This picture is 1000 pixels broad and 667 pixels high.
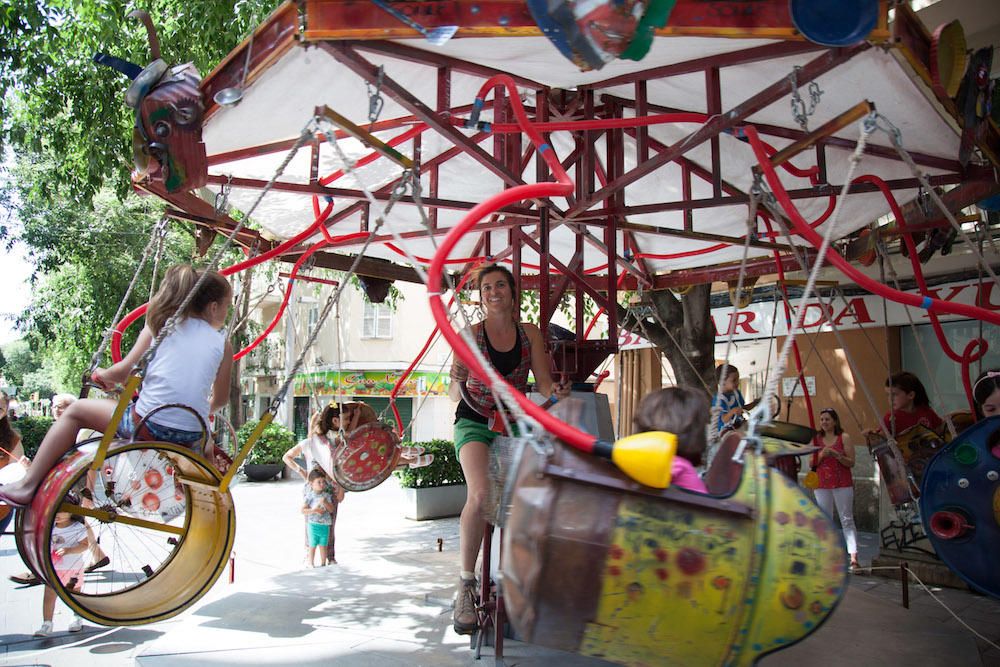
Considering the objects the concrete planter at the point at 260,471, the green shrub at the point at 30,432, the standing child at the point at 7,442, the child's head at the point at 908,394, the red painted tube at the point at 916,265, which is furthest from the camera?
the concrete planter at the point at 260,471

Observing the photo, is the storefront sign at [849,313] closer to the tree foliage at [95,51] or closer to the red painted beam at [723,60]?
the red painted beam at [723,60]

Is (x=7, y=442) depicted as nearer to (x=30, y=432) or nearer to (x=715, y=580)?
(x=715, y=580)

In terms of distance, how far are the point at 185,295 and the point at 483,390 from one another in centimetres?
132

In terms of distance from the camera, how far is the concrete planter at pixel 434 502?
10602mm

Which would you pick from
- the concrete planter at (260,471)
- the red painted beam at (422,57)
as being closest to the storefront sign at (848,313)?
the red painted beam at (422,57)

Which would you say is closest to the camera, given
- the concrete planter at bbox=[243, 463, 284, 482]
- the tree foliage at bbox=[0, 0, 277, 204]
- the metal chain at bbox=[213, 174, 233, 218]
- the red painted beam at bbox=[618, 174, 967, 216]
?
the red painted beam at bbox=[618, 174, 967, 216]

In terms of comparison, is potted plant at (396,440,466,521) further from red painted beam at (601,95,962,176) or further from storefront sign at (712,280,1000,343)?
red painted beam at (601,95,962,176)

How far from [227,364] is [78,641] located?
2858 millimetres

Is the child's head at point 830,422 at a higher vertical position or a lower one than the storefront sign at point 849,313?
lower

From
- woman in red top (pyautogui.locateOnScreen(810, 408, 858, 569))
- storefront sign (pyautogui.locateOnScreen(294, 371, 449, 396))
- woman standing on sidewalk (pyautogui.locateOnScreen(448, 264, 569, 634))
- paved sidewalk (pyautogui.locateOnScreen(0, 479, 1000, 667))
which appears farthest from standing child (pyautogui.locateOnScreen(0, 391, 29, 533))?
storefront sign (pyautogui.locateOnScreen(294, 371, 449, 396))

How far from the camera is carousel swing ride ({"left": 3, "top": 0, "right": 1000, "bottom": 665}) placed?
1.67 m

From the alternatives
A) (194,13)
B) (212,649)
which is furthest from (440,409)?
(212,649)

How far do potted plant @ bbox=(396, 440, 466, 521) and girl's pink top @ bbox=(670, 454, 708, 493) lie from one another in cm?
883

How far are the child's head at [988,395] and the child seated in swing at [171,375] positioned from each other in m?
3.13
